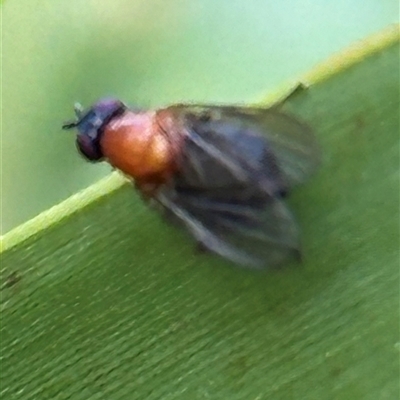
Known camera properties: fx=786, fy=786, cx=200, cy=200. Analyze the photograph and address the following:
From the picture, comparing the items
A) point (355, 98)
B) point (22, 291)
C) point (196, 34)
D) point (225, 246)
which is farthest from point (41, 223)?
point (196, 34)

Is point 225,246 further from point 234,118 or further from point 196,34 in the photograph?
point 196,34

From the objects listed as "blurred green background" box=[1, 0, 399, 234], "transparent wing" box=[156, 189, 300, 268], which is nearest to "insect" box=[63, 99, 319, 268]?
"transparent wing" box=[156, 189, 300, 268]

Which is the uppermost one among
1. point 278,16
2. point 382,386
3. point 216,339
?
point 278,16

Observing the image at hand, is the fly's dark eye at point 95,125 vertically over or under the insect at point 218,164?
over

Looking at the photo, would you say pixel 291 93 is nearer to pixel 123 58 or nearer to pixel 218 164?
pixel 218 164

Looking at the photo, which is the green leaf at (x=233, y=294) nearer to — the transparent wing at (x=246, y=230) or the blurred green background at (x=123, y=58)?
the transparent wing at (x=246, y=230)

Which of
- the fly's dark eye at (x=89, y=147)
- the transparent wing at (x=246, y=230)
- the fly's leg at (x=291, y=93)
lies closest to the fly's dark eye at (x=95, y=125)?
the fly's dark eye at (x=89, y=147)

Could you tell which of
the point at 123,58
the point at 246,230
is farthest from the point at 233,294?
the point at 123,58
